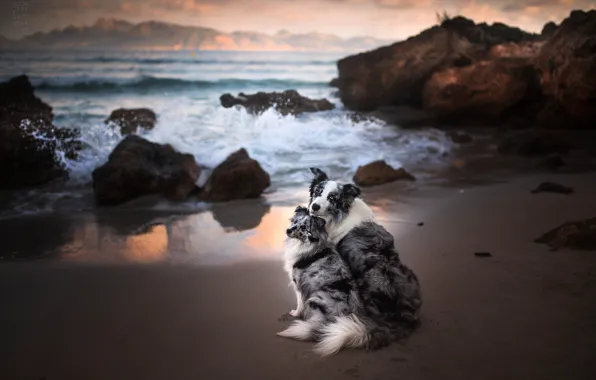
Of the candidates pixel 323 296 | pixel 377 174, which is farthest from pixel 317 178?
pixel 377 174

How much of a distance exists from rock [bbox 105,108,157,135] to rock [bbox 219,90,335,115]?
0.92 meters

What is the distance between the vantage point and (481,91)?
23.3 feet

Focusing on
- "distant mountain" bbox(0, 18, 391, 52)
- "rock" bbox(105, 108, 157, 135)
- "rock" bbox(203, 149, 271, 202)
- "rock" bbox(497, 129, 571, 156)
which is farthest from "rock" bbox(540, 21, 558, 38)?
"rock" bbox(105, 108, 157, 135)

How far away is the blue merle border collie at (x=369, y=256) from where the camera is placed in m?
2.53

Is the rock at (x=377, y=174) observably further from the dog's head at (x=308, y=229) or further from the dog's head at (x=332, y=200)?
the dog's head at (x=308, y=229)

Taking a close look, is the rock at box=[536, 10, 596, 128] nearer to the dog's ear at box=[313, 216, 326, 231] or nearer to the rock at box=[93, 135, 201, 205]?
the rock at box=[93, 135, 201, 205]

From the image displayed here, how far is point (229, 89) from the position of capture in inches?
257

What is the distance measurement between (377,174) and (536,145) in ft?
6.63

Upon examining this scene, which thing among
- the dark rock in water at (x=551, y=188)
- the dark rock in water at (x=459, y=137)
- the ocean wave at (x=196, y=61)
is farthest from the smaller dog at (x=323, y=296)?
the dark rock in water at (x=459, y=137)

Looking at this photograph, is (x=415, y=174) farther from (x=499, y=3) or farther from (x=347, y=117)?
(x=499, y=3)

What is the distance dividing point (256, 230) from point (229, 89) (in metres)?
2.63

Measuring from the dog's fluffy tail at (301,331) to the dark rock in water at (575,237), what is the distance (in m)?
2.18

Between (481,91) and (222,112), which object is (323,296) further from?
(481,91)

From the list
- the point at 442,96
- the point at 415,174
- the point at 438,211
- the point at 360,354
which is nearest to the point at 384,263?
→ the point at 360,354
